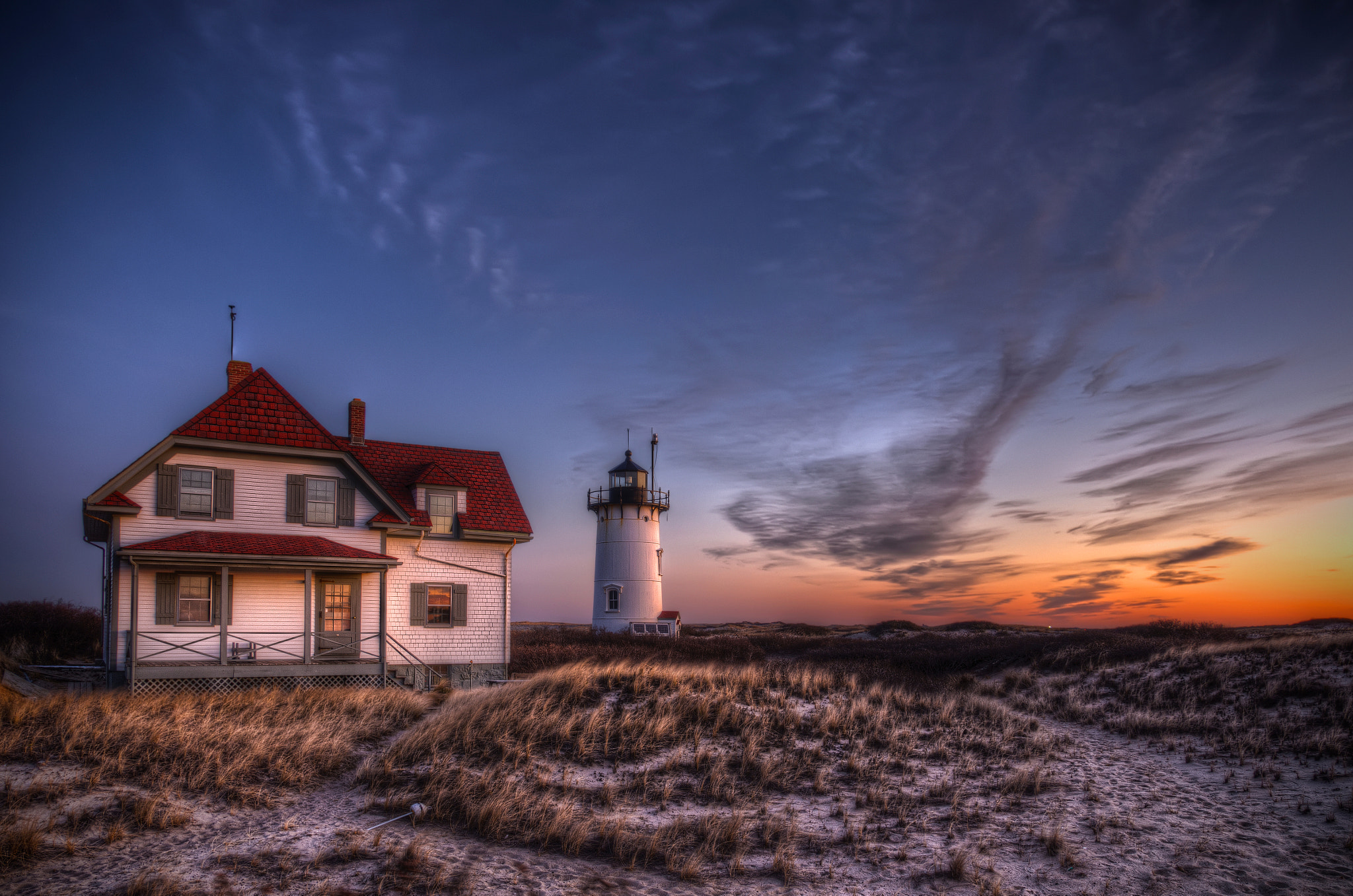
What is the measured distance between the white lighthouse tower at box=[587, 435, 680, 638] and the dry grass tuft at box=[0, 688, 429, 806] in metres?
24.4

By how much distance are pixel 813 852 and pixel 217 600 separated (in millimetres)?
16463

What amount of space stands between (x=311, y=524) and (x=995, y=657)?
24.0 m

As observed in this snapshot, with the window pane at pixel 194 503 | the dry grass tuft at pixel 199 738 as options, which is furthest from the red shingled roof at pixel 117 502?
the dry grass tuft at pixel 199 738

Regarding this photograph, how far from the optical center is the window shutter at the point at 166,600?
62.6ft

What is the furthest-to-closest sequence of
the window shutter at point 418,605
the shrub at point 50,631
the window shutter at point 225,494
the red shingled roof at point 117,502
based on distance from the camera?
the shrub at point 50,631, the window shutter at point 418,605, the window shutter at point 225,494, the red shingled roof at point 117,502

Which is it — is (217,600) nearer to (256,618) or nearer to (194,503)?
(256,618)

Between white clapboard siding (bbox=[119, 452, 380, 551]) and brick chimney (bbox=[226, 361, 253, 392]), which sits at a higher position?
brick chimney (bbox=[226, 361, 253, 392])

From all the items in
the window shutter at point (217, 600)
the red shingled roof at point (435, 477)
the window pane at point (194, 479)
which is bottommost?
the window shutter at point (217, 600)

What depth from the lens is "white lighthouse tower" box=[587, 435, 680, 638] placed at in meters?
40.0

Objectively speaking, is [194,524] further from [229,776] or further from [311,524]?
[229,776]

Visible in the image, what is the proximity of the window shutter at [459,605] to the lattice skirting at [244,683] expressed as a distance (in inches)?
113

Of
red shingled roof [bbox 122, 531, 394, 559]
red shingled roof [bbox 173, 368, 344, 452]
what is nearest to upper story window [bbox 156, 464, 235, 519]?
red shingled roof [bbox 122, 531, 394, 559]

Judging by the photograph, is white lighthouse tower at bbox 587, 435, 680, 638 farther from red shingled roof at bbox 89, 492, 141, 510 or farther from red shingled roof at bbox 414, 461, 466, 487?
red shingled roof at bbox 89, 492, 141, 510

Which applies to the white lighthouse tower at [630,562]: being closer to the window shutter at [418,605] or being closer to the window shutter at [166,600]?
the window shutter at [418,605]
